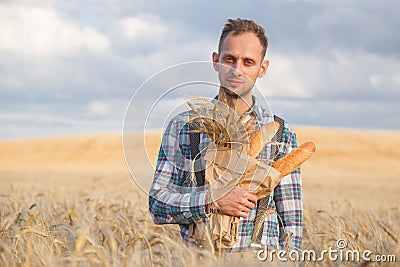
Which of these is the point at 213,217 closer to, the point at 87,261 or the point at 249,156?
the point at 249,156

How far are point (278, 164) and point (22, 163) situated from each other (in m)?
52.9

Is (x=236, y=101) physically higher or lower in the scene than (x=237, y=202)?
higher

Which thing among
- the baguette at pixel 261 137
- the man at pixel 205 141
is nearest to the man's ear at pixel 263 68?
the man at pixel 205 141

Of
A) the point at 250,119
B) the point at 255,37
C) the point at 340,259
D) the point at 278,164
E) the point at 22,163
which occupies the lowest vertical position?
the point at 340,259

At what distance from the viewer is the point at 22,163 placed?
5303 centimetres

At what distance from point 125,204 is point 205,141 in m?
3.72

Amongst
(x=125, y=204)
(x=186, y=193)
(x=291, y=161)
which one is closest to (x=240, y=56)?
(x=291, y=161)

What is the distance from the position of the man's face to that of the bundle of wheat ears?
14 centimetres

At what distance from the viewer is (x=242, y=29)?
2.99 metres

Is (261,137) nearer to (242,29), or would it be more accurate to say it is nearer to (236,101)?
(236,101)

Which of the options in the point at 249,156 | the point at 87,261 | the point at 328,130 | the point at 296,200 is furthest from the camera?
the point at 328,130

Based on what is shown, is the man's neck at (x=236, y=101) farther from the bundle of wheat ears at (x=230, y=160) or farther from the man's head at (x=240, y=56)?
the bundle of wheat ears at (x=230, y=160)

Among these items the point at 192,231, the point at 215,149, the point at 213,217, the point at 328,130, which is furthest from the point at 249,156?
the point at 328,130

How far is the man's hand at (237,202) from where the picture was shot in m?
2.59
